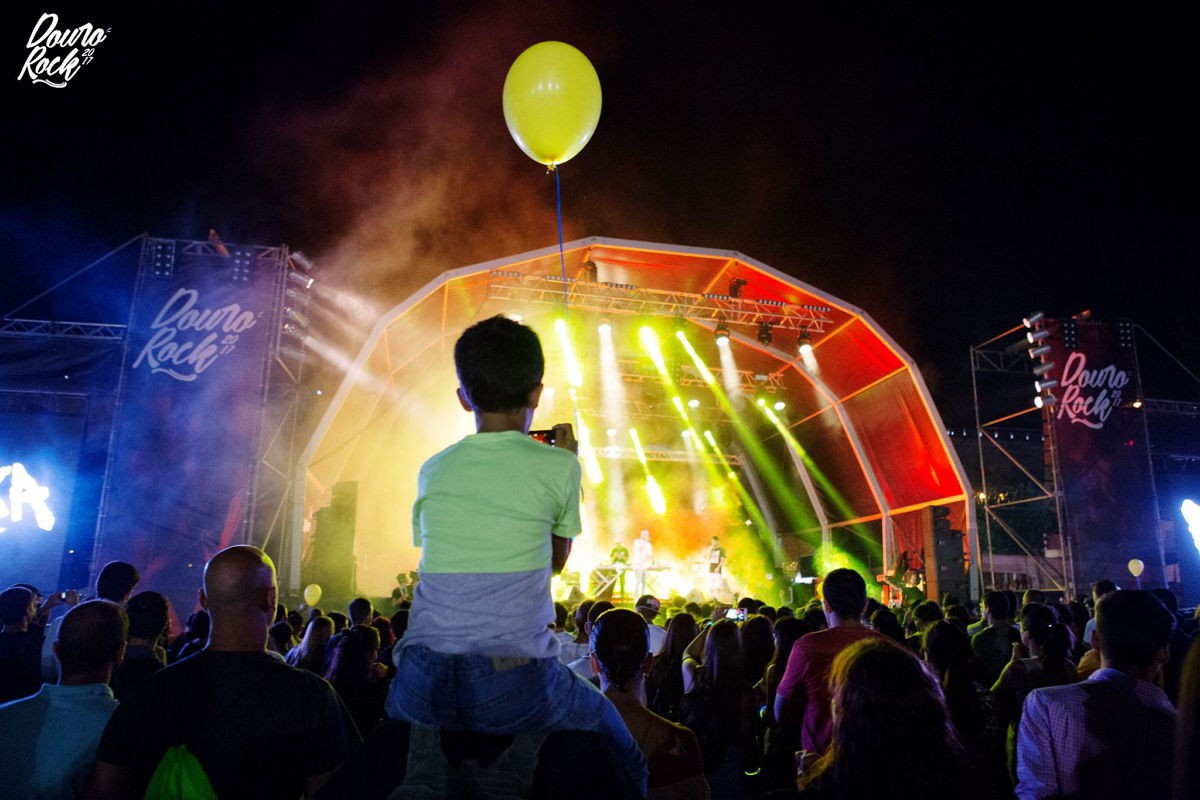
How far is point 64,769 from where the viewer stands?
8.29 feet

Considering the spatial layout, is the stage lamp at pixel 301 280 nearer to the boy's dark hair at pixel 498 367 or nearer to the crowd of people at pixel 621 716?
the crowd of people at pixel 621 716

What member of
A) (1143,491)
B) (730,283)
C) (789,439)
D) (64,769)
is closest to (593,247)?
(730,283)

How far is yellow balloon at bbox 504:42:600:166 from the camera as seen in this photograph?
6707 millimetres

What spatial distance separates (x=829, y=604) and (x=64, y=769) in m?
3.06

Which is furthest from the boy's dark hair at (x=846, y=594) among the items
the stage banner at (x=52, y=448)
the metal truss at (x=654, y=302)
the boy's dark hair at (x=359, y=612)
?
the stage banner at (x=52, y=448)

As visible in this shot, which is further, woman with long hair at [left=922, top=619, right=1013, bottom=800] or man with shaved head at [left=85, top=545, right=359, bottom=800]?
woman with long hair at [left=922, top=619, right=1013, bottom=800]

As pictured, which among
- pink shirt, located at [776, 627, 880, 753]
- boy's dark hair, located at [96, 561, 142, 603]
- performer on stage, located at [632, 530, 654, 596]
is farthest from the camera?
performer on stage, located at [632, 530, 654, 596]

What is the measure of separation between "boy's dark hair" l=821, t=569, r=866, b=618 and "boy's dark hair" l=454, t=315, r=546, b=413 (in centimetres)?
228

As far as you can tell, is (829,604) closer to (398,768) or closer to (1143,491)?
(398,768)

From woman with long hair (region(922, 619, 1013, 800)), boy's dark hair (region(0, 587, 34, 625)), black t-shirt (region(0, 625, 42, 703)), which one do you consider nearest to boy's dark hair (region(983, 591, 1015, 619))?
woman with long hair (region(922, 619, 1013, 800))

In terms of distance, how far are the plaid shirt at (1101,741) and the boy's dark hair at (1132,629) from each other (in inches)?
2.5

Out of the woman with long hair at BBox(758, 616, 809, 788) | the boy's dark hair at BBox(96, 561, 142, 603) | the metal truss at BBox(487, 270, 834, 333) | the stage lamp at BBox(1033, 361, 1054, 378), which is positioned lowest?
the woman with long hair at BBox(758, 616, 809, 788)

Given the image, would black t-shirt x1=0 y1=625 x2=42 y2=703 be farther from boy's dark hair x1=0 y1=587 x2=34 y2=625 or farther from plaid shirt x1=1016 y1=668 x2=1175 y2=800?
plaid shirt x1=1016 y1=668 x2=1175 y2=800

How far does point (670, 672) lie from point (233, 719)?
3719 millimetres
